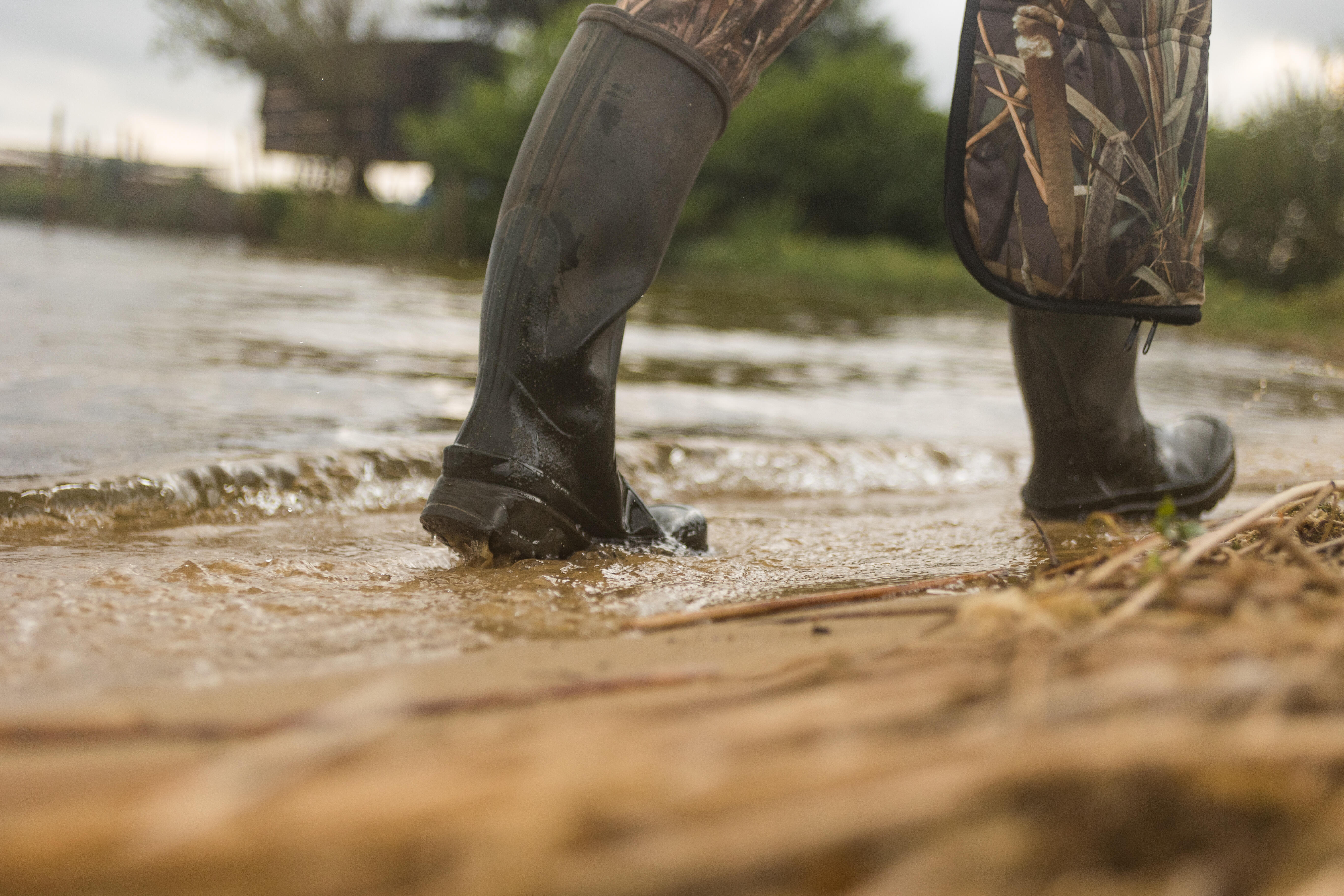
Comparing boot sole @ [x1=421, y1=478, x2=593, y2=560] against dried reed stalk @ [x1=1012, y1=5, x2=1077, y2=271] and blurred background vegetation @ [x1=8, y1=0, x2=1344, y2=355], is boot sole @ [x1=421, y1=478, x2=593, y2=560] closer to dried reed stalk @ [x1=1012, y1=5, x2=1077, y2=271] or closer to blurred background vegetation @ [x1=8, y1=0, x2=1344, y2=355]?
dried reed stalk @ [x1=1012, y1=5, x2=1077, y2=271]

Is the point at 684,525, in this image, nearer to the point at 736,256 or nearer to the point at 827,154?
the point at 736,256

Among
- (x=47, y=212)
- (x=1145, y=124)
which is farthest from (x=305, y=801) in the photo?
(x=47, y=212)

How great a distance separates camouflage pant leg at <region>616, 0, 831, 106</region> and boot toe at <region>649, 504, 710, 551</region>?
0.62 m

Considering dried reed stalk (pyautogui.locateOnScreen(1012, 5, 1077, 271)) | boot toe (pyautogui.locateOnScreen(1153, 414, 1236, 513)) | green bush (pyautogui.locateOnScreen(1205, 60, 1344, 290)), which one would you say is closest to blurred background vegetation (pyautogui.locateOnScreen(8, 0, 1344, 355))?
green bush (pyautogui.locateOnScreen(1205, 60, 1344, 290))

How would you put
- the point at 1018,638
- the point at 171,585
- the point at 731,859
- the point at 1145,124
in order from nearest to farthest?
1. the point at 731,859
2. the point at 1018,638
3. the point at 171,585
4. the point at 1145,124

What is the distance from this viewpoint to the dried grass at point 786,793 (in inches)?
14.5

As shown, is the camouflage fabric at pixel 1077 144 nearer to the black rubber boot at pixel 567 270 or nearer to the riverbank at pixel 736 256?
the black rubber boot at pixel 567 270

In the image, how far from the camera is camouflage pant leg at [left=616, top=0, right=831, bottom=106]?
133cm

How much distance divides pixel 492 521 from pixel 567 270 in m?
0.34

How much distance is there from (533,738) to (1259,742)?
318 mm

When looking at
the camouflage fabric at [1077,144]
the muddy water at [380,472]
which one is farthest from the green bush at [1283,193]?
the camouflage fabric at [1077,144]

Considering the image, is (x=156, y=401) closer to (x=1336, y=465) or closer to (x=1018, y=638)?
(x=1018, y=638)

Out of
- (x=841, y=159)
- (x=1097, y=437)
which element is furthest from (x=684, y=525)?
(x=841, y=159)

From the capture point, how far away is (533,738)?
0.47m
